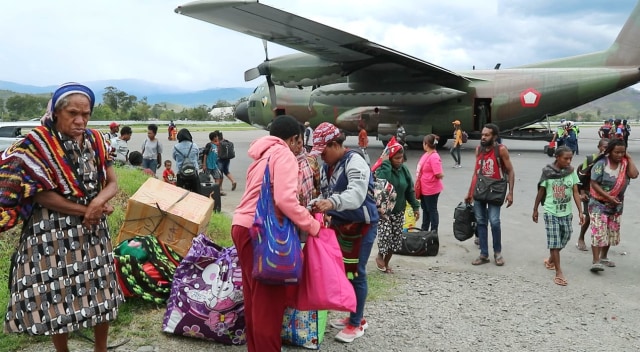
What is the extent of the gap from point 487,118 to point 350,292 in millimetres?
15477

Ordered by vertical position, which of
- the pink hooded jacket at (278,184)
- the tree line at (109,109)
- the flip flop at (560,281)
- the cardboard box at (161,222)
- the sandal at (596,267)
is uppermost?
the tree line at (109,109)

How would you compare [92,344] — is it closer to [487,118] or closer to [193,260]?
[193,260]

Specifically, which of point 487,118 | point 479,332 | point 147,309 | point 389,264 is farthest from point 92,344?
point 487,118

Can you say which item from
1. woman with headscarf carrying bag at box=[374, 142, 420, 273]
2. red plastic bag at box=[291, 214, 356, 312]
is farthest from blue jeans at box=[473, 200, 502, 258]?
red plastic bag at box=[291, 214, 356, 312]

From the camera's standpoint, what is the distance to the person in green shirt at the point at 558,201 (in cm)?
553

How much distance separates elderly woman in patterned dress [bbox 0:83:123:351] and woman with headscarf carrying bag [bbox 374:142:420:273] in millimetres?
3355

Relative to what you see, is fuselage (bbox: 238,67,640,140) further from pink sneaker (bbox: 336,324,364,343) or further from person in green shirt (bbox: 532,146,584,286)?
pink sneaker (bbox: 336,324,364,343)

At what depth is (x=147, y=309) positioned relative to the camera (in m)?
4.31

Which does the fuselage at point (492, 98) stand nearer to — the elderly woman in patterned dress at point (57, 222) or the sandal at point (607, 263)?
the sandal at point (607, 263)

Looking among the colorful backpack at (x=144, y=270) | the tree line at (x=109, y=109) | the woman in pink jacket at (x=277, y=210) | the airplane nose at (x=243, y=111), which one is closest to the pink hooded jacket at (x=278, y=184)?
the woman in pink jacket at (x=277, y=210)

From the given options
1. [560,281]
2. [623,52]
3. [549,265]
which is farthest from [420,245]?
[623,52]

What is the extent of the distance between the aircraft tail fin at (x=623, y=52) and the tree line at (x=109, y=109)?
2627 inches

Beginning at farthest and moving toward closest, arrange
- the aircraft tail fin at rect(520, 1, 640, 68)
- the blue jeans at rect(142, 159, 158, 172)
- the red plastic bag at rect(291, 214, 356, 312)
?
the aircraft tail fin at rect(520, 1, 640, 68)
the blue jeans at rect(142, 159, 158, 172)
the red plastic bag at rect(291, 214, 356, 312)

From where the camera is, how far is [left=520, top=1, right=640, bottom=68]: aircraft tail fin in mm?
16531
